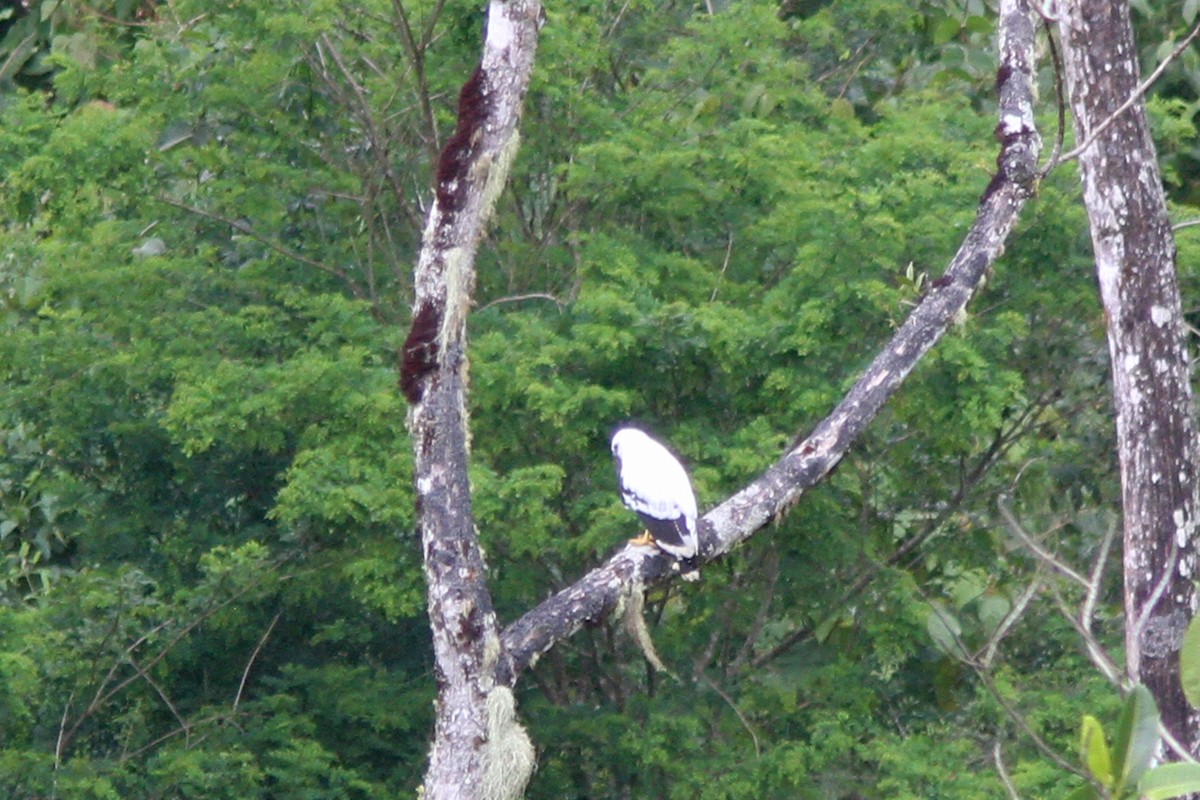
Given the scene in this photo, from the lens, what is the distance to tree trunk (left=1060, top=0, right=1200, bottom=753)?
4730 millimetres

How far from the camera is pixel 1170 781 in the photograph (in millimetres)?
2322

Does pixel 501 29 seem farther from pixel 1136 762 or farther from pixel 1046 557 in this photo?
pixel 1136 762

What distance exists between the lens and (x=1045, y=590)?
7773 millimetres

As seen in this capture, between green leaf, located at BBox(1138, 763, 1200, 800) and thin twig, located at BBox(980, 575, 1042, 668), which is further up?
green leaf, located at BBox(1138, 763, 1200, 800)

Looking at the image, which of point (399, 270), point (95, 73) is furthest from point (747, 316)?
point (95, 73)

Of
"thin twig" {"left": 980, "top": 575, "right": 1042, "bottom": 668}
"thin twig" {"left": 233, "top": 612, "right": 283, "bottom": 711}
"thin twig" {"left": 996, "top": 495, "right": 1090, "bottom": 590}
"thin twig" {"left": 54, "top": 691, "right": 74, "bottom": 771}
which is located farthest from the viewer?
"thin twig" {"left": 233, "top": 612, "right": 283, "bottom": 711}

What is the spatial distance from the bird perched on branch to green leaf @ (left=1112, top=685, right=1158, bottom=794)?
2.41 meters

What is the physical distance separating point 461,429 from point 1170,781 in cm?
233

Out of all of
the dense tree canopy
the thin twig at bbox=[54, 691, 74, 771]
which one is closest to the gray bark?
the dense tree canopy

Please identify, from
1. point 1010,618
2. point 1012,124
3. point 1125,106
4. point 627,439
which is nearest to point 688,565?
point 1010,618

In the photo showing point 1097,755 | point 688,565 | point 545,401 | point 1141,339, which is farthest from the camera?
point 545,401

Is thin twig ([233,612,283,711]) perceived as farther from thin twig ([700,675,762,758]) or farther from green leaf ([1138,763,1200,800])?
green leaf ([1138,763,1200,800])

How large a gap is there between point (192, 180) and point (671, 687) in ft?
10.7

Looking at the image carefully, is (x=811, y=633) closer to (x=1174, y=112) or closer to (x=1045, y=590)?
(x=1045, y=590)
